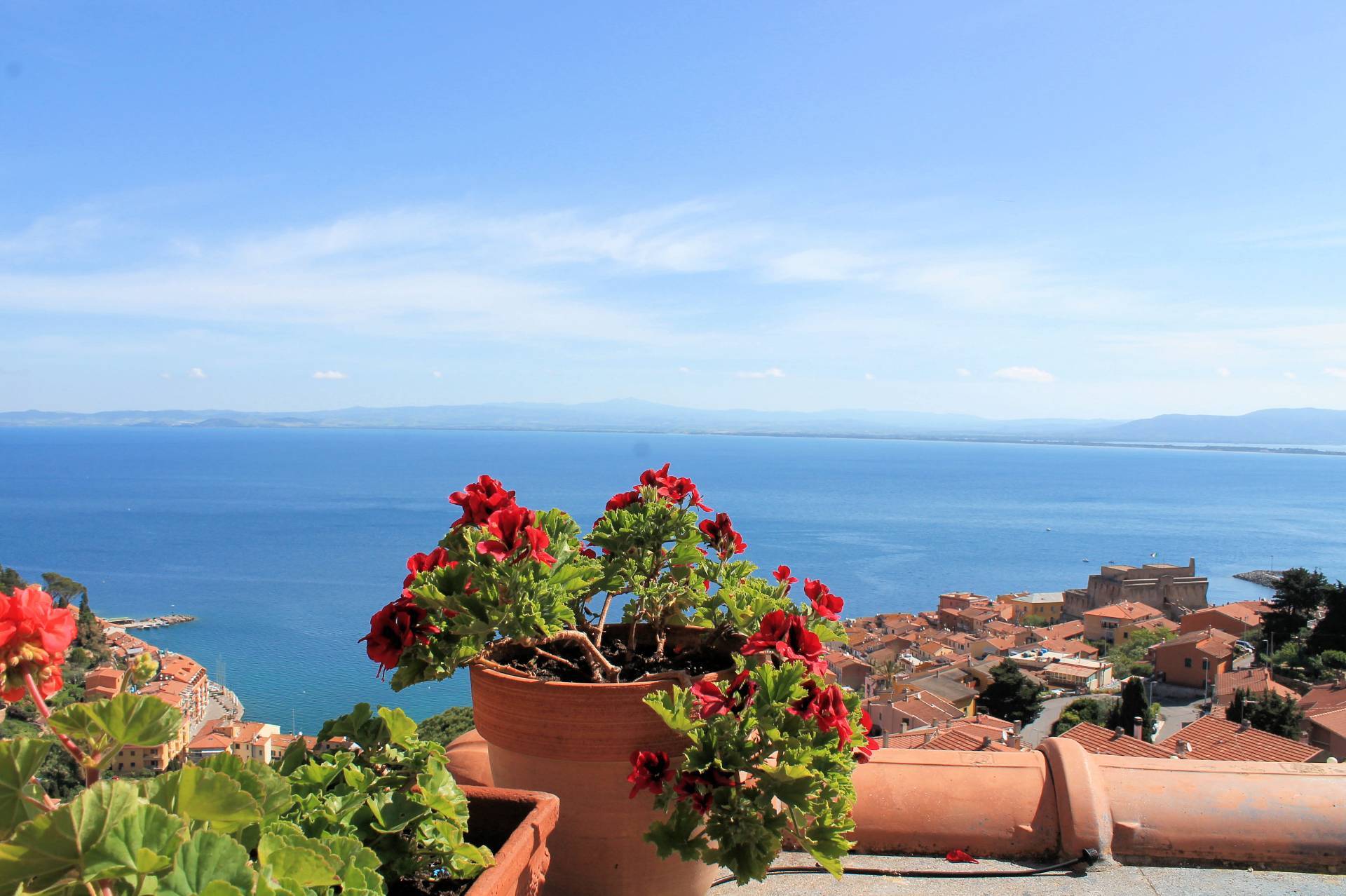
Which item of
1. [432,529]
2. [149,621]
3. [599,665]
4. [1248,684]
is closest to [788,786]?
[599,665]

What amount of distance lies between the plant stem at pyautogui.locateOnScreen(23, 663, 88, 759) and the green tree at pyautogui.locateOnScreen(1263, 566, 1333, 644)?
36.2 m

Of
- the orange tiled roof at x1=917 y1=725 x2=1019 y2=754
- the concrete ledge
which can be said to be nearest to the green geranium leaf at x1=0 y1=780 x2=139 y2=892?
the concrete ledge

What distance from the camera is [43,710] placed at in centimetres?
77

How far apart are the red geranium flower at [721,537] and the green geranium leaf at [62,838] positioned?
54.3 inches

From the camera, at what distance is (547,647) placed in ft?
6.49

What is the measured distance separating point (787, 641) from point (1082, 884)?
1.12m

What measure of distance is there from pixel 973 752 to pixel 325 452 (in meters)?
161

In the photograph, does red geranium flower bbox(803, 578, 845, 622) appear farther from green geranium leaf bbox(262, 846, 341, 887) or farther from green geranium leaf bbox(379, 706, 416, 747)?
green geranium leaf bbox(262, 846, 341, 887)

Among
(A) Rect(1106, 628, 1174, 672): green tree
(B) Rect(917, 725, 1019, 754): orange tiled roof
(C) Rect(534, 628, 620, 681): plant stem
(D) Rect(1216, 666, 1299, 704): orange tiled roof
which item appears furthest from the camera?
(A) Rect(1106, 628, 1174, 672): green tree

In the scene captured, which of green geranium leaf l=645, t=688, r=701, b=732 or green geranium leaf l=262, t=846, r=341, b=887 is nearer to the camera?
green geranium leaf l=262, t=846, r=341, b=887

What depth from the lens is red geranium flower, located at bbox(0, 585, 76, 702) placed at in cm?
78

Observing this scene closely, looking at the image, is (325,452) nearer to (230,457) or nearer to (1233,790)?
(230,457)

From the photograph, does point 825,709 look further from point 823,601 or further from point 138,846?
point 138,846

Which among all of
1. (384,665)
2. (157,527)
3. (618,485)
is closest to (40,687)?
(384,665)
